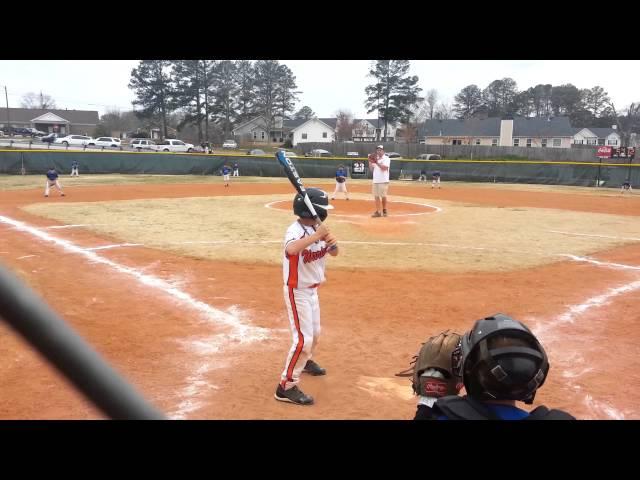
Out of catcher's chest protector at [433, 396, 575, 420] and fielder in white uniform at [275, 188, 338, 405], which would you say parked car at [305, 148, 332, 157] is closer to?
fielder in white uniform at [275, 188, 338, 405]

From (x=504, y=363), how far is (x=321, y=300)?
21.2 ft

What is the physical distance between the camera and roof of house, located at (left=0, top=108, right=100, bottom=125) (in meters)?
90.2

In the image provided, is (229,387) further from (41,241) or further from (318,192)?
(41,241)

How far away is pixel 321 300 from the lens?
27.4 ft

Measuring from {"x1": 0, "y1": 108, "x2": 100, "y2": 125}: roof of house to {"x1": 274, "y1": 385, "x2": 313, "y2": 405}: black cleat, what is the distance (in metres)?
97.0

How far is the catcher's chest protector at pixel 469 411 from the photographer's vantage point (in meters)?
1.84

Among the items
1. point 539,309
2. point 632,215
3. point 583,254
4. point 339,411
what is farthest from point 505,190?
point 339,411

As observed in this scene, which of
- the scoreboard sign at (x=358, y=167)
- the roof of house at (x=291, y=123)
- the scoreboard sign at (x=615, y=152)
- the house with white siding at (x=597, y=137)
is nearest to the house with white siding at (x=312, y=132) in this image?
the roof of house at (x=291, y=123)

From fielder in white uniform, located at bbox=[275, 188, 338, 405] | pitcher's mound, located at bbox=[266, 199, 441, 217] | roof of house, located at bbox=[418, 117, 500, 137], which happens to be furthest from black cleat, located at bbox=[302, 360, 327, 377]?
roof of house, located at bbox=[418, 117, 500, 137]

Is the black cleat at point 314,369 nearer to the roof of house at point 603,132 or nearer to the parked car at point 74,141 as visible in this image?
the parked car at point 74,141

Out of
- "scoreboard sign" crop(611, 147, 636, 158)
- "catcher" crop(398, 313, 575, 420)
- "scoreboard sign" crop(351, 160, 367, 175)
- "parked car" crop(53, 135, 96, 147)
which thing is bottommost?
"catcher" crop(398, 313, 575, 420)

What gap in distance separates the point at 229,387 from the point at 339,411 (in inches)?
47.3

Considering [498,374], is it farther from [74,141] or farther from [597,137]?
[597,137]

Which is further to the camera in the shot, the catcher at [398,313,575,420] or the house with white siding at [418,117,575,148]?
the house with white siding at [418,117,575,148]
